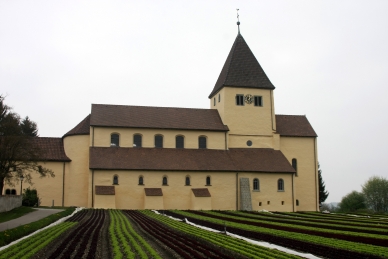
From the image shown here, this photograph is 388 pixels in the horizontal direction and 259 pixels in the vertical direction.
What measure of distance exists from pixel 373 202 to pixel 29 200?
64.2 meters

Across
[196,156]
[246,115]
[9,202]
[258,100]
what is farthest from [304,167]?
[9,202]

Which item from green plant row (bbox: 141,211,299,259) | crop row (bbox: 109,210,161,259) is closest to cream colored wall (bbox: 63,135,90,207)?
crop row (bbox: 109,210,161,259)

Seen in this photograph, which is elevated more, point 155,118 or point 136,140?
point 155,118

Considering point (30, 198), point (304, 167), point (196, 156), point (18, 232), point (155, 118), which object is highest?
point (155, 118)

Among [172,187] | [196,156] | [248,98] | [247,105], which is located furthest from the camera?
[248,98]

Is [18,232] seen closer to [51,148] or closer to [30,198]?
[30,198]

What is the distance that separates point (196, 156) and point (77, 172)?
535 inches

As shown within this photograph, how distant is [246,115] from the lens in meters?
56.2

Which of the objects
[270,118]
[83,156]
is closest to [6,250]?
[83,156]

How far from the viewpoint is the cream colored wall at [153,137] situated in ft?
170

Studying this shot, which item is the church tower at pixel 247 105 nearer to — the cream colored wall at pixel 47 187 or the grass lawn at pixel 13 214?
the cream colored wall at pixel 47 187

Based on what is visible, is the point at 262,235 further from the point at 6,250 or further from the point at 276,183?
the point at 276,183

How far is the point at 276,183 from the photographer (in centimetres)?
5272

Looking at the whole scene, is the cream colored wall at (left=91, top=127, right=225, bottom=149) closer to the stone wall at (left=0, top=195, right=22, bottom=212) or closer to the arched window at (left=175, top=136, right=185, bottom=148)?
the arched window at (left=175, top=136, right=185, bottom=148)
